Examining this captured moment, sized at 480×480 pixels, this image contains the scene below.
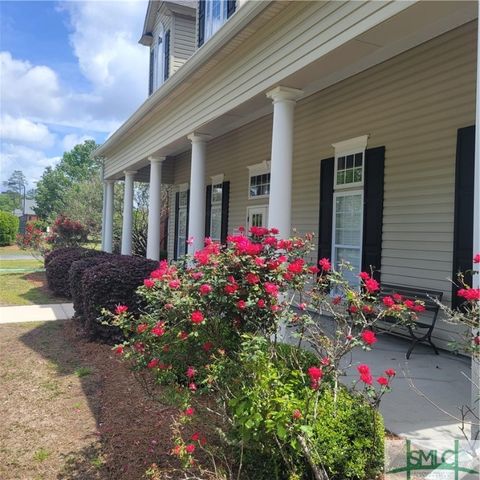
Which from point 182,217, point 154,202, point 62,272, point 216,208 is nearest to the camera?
point 62,272

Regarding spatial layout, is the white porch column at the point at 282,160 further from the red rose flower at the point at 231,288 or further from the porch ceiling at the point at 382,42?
the red rose flower at the point at 231,288

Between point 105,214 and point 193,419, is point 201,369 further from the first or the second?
point 105,214

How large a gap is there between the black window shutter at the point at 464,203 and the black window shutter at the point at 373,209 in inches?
52.4

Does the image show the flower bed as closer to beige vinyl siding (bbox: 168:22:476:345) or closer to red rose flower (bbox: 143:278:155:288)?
red rose flower (bbox: 143:278:155:288)

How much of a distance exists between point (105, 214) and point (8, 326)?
9.83 metres

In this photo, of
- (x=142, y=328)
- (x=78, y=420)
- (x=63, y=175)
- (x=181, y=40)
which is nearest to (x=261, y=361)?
(x=142, y=328)

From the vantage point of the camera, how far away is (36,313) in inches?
353

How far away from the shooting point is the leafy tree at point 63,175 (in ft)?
263

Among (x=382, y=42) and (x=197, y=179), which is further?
(x=197, y=179)

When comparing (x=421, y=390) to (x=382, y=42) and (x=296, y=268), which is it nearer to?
(x=296, y=268)

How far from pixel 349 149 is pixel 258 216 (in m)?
3.47

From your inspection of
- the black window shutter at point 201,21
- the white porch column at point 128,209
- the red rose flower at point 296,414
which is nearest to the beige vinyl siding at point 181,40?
the black window shutter at point 201,21

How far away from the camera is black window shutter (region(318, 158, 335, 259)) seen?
7660 millimetres

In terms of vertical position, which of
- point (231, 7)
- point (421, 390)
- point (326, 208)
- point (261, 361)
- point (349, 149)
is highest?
point (231, 7)
